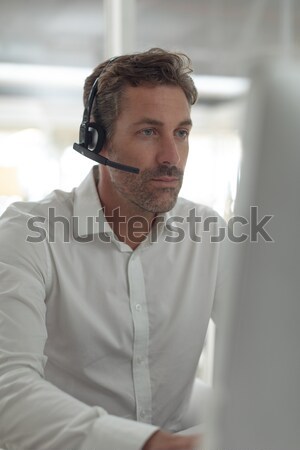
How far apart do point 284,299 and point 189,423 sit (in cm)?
108

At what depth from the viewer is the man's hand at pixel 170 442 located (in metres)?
0.65

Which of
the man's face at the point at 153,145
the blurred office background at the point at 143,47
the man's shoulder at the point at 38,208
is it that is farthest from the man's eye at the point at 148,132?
the blurred office background at the point at 143,47

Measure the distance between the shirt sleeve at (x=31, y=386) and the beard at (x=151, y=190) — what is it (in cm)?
27

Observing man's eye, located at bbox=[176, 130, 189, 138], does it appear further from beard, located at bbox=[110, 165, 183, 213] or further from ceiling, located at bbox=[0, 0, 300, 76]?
ceiling, located at bbox=[0, 0, 300, 76]

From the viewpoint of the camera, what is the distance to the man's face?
4.61ft

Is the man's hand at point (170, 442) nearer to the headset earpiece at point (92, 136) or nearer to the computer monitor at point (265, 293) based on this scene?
the computer monitor at point (265, 293)

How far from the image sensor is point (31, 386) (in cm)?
90

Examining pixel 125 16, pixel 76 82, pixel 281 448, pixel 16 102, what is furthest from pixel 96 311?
pixel 16 102

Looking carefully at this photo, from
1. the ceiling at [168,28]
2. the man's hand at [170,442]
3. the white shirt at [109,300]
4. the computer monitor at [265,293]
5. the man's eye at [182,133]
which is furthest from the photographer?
the ceiling at [168,28]

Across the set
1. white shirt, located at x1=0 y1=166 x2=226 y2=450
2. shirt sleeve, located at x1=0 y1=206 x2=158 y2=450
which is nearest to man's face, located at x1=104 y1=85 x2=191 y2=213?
white shirt, located at x1=0 y1=166 x2=226 y2=450

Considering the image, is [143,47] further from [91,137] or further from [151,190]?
[151,190]

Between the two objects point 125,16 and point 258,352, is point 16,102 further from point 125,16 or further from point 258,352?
point 258,352

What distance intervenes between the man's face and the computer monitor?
96 centimetres

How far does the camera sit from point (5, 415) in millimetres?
870
